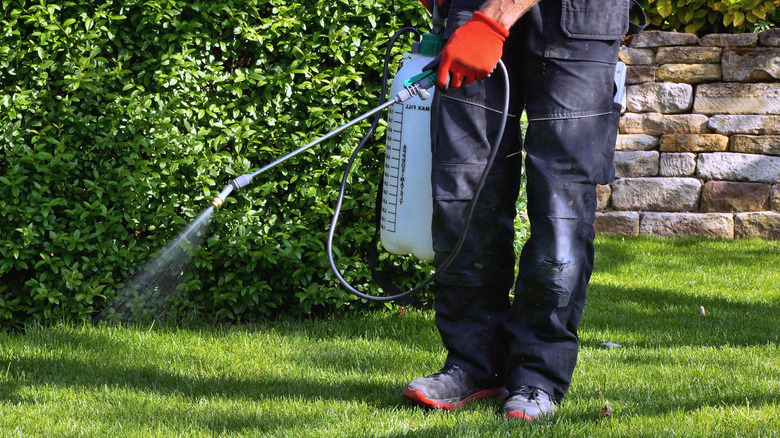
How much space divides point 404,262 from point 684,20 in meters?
3.45

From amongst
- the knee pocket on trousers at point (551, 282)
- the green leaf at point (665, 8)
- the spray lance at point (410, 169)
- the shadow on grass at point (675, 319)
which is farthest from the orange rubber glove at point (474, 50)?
the green leaf at point (665, 8)

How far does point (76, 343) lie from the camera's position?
337 centimetres

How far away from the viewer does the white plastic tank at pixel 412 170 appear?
272 cm

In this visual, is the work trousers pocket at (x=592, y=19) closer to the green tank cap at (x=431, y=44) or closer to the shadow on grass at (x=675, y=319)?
the green tank cap at (x=431, y=44)

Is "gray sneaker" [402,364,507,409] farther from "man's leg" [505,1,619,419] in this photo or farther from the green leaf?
the green leaf

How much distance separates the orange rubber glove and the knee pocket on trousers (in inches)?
23.8

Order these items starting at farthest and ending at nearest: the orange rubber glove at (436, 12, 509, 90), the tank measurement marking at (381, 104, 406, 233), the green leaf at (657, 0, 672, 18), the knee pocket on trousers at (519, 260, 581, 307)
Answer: the green leaf at (657, 0, 672, 18), the tank measurement marking at (381, 104, 406, 233), the knee pocket on trousers at (519, 260, 581, 307), the orange rubber glove at (436, 12, 509, 90)

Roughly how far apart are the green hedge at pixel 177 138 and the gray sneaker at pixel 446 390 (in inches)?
46.9

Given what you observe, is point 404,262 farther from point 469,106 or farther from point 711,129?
point 711,129

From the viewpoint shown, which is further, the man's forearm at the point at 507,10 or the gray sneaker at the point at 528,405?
the gray sneaker at the point at 528,405

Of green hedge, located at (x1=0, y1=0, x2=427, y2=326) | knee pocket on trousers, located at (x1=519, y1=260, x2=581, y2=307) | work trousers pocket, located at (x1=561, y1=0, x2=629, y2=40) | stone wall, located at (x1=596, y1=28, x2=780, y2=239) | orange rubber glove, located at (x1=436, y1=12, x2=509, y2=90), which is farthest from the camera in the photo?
stone wall, located at (x1=596, y1=28, x2=780, y2=239)

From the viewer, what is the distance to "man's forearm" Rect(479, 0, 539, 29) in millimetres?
2285

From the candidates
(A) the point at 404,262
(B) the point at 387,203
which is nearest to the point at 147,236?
(A) the point at 404,262

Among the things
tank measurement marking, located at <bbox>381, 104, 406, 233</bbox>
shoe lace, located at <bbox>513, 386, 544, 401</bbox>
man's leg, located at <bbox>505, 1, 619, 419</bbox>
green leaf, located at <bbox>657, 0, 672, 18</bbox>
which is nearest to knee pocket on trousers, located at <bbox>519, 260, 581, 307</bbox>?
man's leg, located at <bbox>505, 1, 619, 419</bbox>
